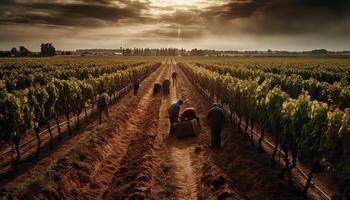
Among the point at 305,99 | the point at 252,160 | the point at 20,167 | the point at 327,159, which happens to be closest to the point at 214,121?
the point at 252,160

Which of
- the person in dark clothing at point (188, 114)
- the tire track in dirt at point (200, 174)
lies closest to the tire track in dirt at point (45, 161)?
the tire track in dirt at point (200, 174)

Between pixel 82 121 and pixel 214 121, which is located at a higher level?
pixel 214 121

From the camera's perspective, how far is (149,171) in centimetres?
1430

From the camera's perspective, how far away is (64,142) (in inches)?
770

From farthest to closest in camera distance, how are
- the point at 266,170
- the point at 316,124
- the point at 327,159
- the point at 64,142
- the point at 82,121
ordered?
the point at 82,121, the point at 64,142, the point at 266,170, the point at 316,124, the point at 327,159

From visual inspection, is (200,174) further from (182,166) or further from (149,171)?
(149,171)

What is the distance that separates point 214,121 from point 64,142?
344 inches

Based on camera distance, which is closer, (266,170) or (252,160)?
(266,170)

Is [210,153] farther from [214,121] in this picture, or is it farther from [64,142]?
[64,142]

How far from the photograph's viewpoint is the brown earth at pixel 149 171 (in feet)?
40.3

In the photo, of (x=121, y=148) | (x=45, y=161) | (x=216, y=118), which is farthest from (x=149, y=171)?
(x=216, y=118)

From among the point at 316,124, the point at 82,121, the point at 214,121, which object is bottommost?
the point at 82,121

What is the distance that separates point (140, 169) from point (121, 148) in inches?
186

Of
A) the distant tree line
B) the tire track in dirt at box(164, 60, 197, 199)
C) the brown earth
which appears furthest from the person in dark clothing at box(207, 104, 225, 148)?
the distant tree line
